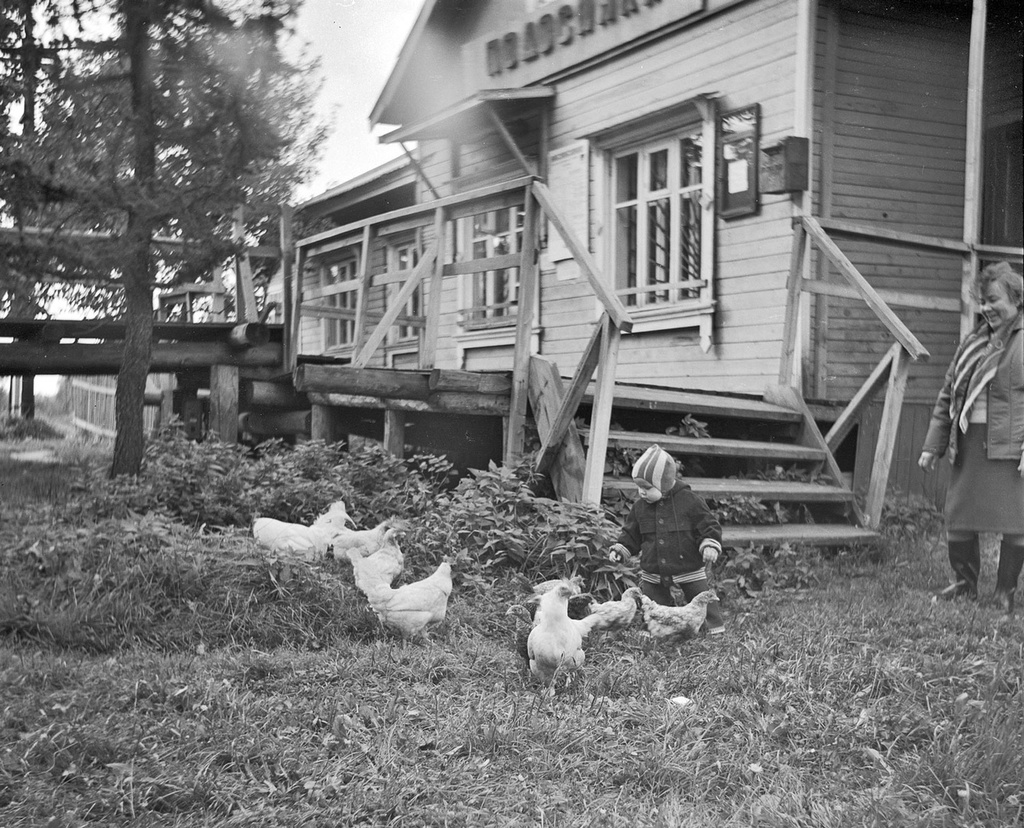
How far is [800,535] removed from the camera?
593 centimetres

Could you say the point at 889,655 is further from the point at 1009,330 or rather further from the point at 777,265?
the point at 777,265

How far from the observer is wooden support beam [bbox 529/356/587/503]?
5852 mm

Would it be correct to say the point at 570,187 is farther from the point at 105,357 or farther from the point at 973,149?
the point at 105,357

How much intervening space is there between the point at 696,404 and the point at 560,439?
4.28 ft

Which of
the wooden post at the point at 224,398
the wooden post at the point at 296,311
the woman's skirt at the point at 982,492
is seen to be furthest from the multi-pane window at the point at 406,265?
the woman's skirt at the point at 982,492

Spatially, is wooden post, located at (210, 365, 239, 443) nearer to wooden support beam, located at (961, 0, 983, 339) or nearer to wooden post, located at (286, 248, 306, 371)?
wooden post, located at (286, 248, 306, 371)

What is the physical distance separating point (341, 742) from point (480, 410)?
3.68 meters

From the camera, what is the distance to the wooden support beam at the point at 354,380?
627 cm

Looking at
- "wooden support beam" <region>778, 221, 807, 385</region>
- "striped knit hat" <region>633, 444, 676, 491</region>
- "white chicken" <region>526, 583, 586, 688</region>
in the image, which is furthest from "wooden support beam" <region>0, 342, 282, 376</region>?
"white chicken" <region>526, 583, 586, 688</region>

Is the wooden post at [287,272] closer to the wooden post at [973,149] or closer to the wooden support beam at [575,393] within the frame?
the wooden support beam at [575,393]

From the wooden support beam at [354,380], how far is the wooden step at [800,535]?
2.06m

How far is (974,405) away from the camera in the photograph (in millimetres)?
5266

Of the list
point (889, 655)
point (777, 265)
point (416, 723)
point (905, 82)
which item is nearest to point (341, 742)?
point (416, 723)

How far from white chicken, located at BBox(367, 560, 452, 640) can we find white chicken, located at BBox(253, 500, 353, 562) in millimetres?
728
